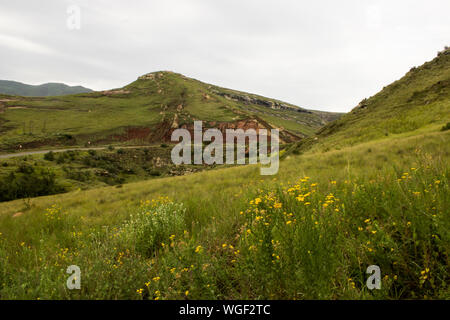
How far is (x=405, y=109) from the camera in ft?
69.0

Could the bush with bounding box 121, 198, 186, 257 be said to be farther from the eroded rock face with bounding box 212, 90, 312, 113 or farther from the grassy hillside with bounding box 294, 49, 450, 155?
the eroded rock face with bounding box 212, 90, 312, 113

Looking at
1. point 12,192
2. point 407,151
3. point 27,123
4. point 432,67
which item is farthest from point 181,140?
point 407,151

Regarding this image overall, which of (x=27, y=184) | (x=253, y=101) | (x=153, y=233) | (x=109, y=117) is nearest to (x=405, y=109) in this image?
(x=153, y=233)

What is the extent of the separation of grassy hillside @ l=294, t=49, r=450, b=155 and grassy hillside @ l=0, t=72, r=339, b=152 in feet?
159

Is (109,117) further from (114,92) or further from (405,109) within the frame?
(405,109)

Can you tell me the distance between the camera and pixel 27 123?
70875 millimetres

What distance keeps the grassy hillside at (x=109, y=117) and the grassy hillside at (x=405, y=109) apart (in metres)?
48.5

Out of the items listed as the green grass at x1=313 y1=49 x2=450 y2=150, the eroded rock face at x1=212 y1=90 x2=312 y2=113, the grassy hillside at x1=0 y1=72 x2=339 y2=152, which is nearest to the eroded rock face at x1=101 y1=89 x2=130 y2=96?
the grassy hillside at x1=0 y1=72 x2=339 y2=152

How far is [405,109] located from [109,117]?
93.3 meters

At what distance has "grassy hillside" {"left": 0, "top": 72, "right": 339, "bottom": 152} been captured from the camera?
63625 millimetres

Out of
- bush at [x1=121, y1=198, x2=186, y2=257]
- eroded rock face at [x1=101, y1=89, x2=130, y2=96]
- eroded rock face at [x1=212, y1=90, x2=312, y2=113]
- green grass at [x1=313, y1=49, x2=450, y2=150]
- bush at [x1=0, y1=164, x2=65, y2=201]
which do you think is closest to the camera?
bush at [x1=121, y1=198, x2=186, y2=257]

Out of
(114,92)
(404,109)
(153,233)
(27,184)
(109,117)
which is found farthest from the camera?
(114,92)
